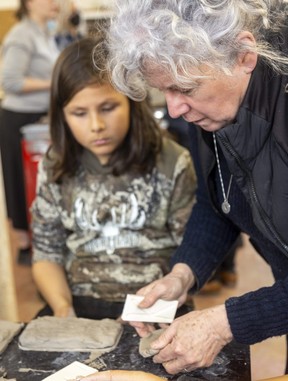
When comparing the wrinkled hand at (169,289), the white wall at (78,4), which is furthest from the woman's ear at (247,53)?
the white wall at (78,4)

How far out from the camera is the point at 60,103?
1.67 meters

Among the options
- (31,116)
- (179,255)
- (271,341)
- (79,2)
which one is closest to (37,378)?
(179,255)

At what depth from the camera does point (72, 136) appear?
1.73 m

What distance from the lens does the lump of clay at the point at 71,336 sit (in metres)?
1.25

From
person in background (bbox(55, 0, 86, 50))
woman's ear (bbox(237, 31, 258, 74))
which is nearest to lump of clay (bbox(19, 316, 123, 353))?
woman's ear (bbox(237, 31, 258, 74))

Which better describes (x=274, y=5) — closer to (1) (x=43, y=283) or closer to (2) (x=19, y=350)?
(2) (x=19, y=350)

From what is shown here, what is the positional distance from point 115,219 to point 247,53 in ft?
2.46

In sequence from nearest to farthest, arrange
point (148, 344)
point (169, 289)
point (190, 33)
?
1. point (190, 33)
2. point (148, 344)
3. point (169, 289)

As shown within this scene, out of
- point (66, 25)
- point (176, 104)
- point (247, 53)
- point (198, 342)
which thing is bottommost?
point (66, 25)

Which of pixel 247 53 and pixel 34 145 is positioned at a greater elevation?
pixel 247 53

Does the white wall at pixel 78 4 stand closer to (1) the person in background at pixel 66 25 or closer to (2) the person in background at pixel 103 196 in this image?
(1) the person in background at pixel 66 25

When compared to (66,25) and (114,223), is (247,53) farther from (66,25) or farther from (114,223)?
(66,25)

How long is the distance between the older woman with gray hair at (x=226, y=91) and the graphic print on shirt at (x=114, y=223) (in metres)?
0.50

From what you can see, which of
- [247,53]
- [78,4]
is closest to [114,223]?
[247,53]
